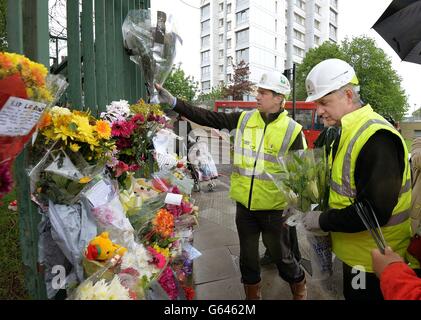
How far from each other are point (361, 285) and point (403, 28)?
1.93m

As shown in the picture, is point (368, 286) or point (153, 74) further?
point (153, 74)

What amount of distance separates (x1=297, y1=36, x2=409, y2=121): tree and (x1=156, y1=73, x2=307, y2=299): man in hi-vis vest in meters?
30.4

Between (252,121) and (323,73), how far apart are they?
1137 mm

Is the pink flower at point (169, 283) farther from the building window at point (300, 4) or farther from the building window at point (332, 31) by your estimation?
the building window at point (332, 31)

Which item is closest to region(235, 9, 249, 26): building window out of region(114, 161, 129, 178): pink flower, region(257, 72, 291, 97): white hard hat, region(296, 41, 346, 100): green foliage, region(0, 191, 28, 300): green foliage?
region(296, 41, 346, 100): green foliage

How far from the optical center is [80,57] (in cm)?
259

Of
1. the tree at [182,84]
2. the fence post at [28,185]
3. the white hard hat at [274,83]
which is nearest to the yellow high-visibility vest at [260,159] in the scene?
the white hard hat at [274,83]

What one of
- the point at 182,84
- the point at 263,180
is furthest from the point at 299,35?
the point at 263,180

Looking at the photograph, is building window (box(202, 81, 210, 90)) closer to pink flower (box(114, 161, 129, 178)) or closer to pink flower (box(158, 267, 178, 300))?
pink flower (box(114, 161, 129, 178))

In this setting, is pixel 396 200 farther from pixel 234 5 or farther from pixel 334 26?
pixel 334 26

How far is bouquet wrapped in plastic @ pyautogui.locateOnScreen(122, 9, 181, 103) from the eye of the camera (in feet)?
9.48

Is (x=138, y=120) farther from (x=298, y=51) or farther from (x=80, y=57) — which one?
(x=298, y=51)
